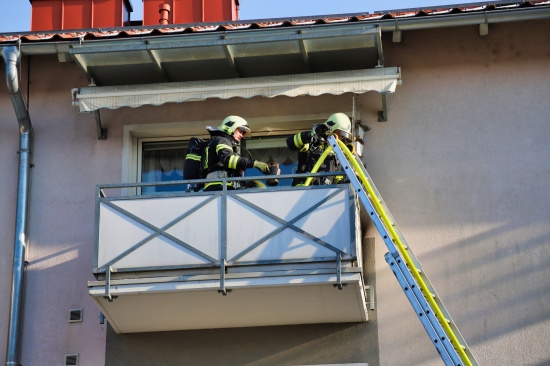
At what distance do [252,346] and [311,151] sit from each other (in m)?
2.24

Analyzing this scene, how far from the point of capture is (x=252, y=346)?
586 inches

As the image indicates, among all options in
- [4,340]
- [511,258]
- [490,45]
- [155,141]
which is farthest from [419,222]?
[4,340]

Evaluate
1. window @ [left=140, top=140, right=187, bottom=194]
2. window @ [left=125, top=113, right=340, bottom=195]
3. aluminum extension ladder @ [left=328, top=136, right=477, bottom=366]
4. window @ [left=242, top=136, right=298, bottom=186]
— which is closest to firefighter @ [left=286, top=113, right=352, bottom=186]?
aluminum extension ladder @ [left=328, top=136, right=477, bottom=366]

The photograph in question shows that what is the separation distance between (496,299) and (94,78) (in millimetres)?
5267

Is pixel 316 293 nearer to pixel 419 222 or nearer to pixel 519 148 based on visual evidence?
pixel 419 222

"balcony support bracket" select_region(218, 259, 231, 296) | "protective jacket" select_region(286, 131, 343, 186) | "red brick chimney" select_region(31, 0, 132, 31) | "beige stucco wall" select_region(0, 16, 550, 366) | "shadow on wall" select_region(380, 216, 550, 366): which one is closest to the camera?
"balcony support bracket" select_region(218, 259, 231, 296)

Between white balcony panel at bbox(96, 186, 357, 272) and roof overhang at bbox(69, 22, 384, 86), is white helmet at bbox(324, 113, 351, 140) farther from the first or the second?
white balcony panel at bbox(96, 186, 357, 272)

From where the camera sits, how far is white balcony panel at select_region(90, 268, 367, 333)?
14125 millimetres

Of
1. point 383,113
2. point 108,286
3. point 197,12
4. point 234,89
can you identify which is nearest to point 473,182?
point 383,113

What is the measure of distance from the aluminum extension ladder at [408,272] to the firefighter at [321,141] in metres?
0.28

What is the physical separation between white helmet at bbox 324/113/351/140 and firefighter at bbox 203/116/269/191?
84 cm

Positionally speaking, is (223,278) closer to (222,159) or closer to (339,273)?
(339,273)

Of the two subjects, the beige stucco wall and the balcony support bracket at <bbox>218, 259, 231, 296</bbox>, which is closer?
the balcony support bracket at <bbox>218, 259, 231, 296</bbox>

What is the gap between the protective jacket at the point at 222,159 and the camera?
15.0m
